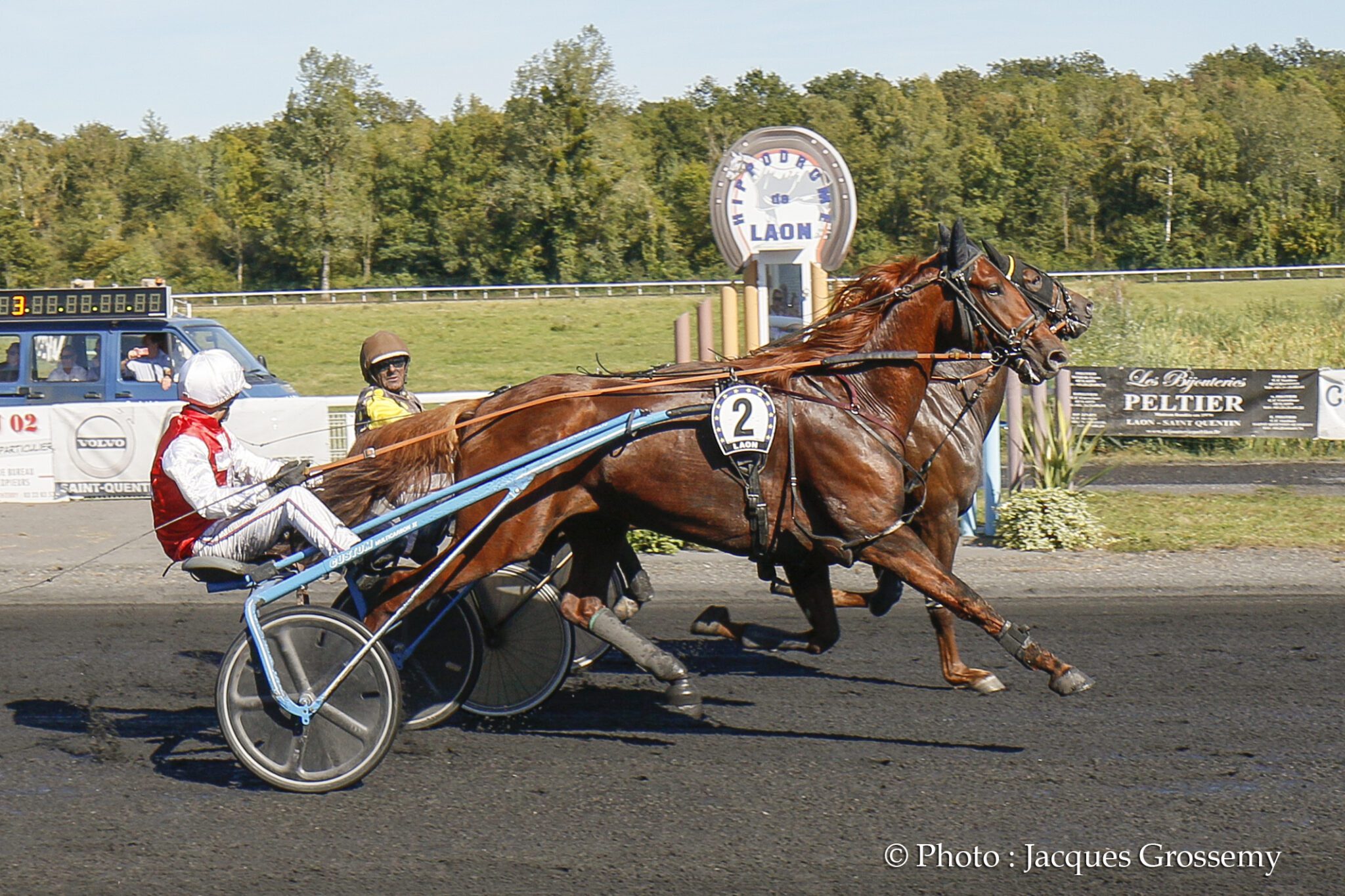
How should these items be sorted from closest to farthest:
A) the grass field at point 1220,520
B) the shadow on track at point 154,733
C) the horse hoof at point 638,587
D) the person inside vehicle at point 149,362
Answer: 1. the shadow on track at point 154,733
2. the horse hoof at point 638,587
3. the grass field at point 1220,520
4. the person inside vehicle at point 149,362

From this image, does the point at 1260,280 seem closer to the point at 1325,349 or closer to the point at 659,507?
the point at 1325,349

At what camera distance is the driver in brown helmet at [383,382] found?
625 centimetres

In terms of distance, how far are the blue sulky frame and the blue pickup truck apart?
903 cm

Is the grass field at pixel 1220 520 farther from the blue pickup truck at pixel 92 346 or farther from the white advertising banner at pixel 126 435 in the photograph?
the blue pickup truck at pixel 92 346

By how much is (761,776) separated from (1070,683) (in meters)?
1.17

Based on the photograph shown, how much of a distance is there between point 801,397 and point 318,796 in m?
2.34

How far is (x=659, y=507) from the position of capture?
5254 mm

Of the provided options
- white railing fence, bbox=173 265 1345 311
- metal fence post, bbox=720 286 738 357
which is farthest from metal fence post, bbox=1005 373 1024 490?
white railing fence, bbox=173 265 1345 311

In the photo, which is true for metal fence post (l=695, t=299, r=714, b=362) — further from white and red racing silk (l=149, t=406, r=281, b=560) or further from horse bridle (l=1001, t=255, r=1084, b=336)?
white and red racing silk (l=149, t=406, r=281, b=560)

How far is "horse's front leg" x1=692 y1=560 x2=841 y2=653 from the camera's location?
590 centimetres

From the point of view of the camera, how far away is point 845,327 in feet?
18.4

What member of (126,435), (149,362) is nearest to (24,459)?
(126,435)

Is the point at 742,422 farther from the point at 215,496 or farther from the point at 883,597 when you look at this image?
the point at 215,496

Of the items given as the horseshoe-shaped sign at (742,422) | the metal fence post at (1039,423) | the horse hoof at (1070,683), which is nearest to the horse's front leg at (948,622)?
the horse hoof at (1070,683)
